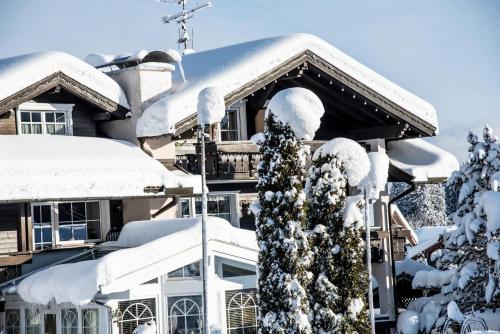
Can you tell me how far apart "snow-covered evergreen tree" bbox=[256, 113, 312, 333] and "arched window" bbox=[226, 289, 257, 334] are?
108 inches

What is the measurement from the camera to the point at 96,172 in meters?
23.8

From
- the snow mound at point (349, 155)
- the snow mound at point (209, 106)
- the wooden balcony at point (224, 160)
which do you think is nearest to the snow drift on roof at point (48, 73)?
the wooden balcony at point (224, 160)

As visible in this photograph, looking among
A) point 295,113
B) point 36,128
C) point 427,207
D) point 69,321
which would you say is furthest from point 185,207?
point 427,207

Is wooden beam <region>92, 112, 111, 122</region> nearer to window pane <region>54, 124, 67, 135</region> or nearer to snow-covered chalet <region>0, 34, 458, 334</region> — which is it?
snow-covered chalet <region>0, 34, 458, 334</region>

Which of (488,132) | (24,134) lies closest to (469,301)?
(488,132)

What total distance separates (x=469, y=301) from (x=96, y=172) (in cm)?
925

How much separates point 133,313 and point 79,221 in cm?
503

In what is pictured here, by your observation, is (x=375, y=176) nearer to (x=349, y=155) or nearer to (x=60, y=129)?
(x=349, y=155)

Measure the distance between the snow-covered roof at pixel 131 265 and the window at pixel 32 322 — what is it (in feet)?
Result: 3.13

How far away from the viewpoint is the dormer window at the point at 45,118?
1005 inches

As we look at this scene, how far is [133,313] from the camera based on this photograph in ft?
71.0

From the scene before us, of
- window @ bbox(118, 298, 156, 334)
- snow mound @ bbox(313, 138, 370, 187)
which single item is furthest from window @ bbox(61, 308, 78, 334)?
snow mound @ bbox(313, 138, 370, 187)

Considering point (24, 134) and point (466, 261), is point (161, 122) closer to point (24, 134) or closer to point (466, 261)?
point (24, 134)

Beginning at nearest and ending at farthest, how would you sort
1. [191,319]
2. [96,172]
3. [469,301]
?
[191,319] → [96,172] → [469,301]
